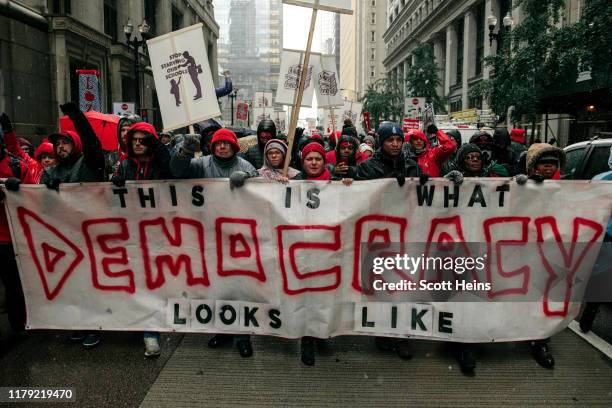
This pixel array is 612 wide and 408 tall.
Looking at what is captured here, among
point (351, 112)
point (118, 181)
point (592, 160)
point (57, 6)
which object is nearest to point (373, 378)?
point (118, 181)

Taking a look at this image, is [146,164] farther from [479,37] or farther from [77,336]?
[479,37]

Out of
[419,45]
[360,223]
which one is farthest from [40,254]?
[419,45]

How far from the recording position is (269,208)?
3.95 metres

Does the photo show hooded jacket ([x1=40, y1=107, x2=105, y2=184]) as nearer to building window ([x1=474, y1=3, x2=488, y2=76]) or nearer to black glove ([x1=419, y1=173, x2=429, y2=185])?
black glove ([x1=419, y1=173, x2=429, y2=185])

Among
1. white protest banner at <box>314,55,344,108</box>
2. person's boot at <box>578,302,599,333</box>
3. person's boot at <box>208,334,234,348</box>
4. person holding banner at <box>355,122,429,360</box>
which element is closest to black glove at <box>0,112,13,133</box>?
person's boot at <box>208,334,234,348</box>

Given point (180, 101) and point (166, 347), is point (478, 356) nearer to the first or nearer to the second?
point (166, 347)

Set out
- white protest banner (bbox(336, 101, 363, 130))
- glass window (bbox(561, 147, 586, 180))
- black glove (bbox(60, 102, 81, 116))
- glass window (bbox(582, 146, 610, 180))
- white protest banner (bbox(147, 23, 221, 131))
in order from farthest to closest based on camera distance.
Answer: white protest banner (bbox(336, 101, 363, 130))
glass window (bbox(561, 147, 586, 180))
glass window (bbox(582, 146, 610, 180))
white protest banner (bbox(147, 23, 221, 131))
black glove (bbox(60, 102, 81, 116))

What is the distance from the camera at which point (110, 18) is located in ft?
86.7

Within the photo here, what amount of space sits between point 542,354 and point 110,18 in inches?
1092

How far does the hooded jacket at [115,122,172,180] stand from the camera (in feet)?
13.3

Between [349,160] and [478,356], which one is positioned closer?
[478,356]

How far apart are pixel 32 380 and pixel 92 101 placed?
386 inches

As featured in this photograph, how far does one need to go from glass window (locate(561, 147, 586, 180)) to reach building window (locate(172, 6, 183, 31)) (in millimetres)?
36403

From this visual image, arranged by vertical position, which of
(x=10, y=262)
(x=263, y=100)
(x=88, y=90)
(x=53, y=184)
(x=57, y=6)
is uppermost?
(x=57, y=6)
